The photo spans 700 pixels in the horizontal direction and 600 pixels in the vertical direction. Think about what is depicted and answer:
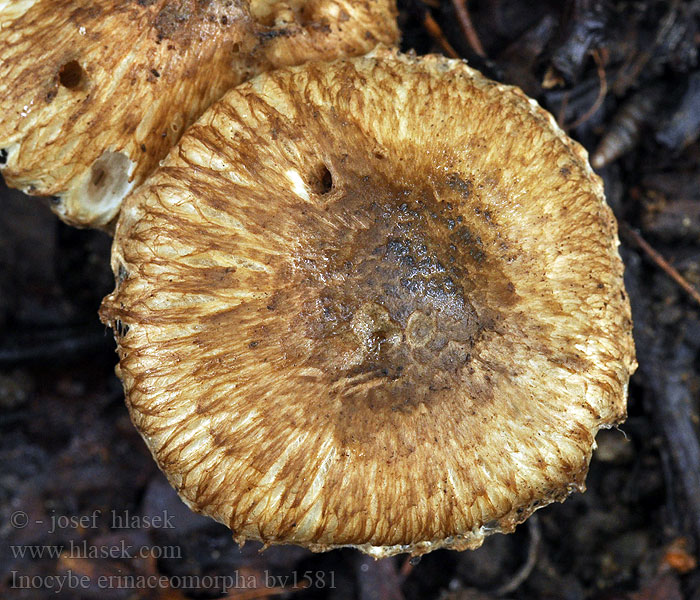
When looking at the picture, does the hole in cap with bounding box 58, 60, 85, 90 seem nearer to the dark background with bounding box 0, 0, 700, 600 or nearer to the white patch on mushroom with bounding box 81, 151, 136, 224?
the white patch on mushroom with bounding box 81, 151, 136, 224

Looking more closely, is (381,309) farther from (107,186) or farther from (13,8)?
(13,8)

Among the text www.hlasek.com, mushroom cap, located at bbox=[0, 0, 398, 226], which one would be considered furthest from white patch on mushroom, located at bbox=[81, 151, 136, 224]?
the text www.hlasek.com

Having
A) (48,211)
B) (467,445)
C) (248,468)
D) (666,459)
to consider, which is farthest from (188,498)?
(666,459)

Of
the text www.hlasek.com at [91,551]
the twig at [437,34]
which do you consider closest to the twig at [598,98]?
the twig at [437,34]

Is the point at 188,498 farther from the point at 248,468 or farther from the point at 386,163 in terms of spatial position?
the point at 386,163

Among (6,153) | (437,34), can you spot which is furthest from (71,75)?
(437,34)
